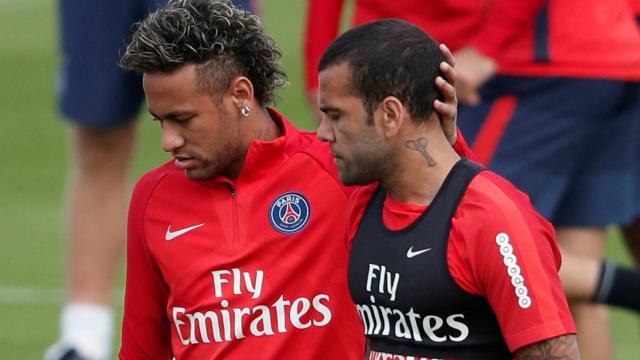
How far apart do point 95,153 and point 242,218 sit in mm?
2571

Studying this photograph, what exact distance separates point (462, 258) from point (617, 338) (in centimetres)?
359

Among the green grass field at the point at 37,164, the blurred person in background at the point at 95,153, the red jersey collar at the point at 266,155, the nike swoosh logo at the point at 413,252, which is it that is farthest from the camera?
the green grass field at the point at 37,164

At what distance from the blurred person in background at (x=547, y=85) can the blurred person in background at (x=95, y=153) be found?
885mm

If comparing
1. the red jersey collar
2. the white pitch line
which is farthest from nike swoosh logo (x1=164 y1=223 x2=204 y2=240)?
the white pitch line

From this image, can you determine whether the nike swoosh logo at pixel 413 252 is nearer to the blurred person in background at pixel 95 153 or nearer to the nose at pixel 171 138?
the nose at pixel 171 138

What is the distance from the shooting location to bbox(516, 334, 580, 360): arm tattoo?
13.5 feet

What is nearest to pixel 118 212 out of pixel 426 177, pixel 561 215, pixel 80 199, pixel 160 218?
pixel 80 199

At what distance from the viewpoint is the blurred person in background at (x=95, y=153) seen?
6898 mm

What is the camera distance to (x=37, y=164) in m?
11.2

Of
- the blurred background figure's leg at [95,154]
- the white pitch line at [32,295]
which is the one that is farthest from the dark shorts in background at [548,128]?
the white pitch line at [32,295]

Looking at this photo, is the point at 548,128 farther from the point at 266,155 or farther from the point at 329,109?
the point at 329,109

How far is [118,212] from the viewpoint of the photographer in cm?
717

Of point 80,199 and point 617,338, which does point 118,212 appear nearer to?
point 80,199

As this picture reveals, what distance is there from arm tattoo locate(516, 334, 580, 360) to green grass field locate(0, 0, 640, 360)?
327cm
